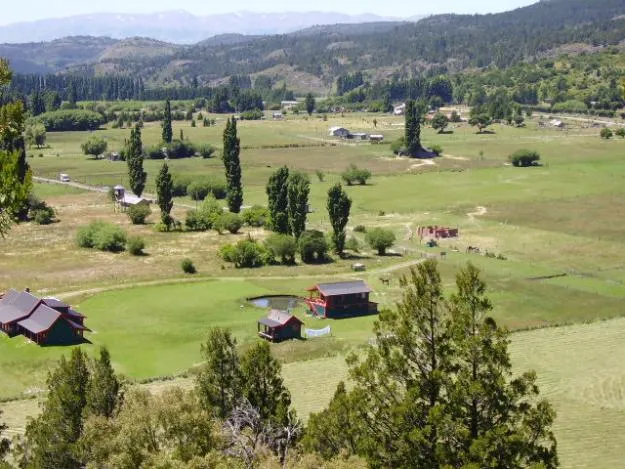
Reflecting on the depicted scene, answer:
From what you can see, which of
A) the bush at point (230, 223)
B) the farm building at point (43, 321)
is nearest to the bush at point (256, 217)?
the bush at point (230, 223)

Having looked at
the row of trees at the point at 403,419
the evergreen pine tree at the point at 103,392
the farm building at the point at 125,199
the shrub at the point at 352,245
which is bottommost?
the shrub at the point at 352,245

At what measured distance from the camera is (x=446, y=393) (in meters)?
23.2

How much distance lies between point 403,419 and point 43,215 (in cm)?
9301

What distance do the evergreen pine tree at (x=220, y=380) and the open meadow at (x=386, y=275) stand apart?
13.2 m

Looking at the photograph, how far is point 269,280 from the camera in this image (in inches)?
3100

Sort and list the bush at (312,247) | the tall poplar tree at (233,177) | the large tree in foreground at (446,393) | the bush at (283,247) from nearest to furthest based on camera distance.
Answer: the large tree in foreground at (446,393) → the bush at (283,247) → the bush at (312,247) → the tall poplar tree at (233,177)

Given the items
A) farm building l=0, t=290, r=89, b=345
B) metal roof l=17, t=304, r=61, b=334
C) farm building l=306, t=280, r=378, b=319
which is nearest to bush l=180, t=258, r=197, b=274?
farm building l=306, t=280, r=378, b=319

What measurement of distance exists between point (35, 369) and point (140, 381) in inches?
294

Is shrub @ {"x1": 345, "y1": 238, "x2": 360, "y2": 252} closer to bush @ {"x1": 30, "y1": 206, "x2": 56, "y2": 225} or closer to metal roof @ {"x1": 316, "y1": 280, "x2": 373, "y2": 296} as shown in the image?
metal roof @ {"x1": 316, "y1": 280, "x2": 373, "y2": 296}

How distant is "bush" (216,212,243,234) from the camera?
101000 mm

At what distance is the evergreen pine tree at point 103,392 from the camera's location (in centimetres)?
3341

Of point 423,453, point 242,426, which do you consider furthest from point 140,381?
point 423,453

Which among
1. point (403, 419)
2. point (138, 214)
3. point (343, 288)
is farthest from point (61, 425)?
point (138, 214)

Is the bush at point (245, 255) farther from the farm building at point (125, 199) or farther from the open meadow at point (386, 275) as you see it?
the farm building at point (125, 199)
